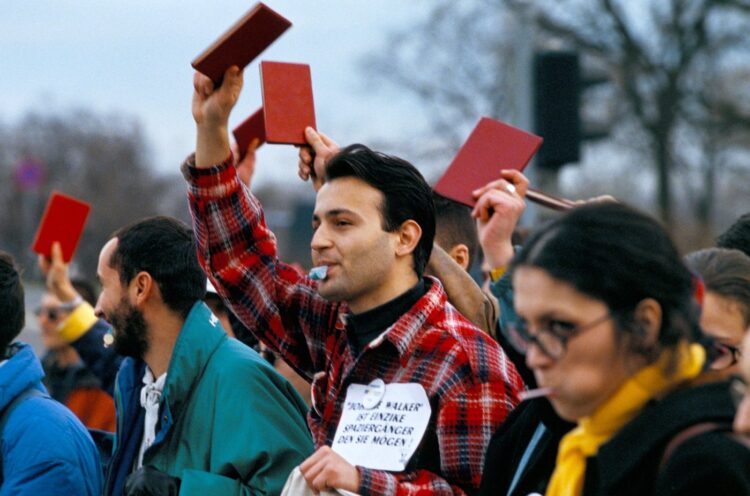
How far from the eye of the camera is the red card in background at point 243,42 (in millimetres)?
Answer: 3584

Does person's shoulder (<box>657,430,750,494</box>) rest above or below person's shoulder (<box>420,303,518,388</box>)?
above

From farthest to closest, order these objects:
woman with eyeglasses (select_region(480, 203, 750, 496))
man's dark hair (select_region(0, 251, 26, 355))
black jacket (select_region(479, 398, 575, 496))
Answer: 1. man's dark hair (select_region(0, 251, 26, 355))
2. black jacket (select_region(479, 398, 575, 496))
3. woman with eyeglasses (select_region(480, 203, 750, 496))

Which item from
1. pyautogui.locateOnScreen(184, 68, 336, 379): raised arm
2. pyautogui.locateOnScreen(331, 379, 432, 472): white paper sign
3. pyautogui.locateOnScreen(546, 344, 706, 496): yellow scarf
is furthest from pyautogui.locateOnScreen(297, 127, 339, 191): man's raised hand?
pyautogui.locateOnScreen(546, 344, 706, 496): yellow scarf

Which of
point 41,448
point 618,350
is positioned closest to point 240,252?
point 41,448

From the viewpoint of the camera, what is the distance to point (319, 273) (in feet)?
12.7

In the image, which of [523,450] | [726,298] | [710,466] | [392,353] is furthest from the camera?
[392,353]

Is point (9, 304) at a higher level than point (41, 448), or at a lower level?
higher

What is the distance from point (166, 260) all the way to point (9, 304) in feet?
1.90

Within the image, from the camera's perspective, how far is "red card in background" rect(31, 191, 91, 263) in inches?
231

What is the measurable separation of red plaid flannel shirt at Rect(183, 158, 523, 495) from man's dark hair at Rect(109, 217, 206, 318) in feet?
1.53

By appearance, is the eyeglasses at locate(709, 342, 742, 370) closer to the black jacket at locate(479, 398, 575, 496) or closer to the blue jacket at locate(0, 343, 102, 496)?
the black jacket at locate(479, 398, 575, 496)

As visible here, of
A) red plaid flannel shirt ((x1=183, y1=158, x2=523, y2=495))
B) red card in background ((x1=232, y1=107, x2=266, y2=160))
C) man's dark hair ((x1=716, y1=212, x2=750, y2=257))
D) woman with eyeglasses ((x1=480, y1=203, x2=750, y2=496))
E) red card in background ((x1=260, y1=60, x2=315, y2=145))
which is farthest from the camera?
red card in background ((x1=232, y1=107, x2=266, y2=160))

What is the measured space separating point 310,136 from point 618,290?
5.65ft

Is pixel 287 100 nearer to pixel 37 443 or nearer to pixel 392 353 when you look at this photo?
pixel 392 353
